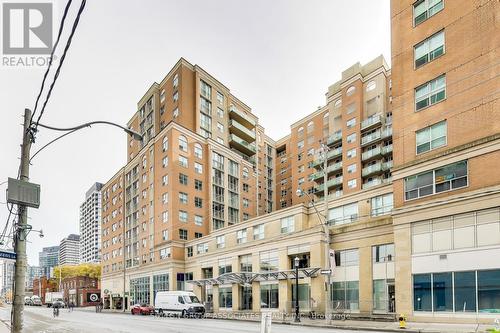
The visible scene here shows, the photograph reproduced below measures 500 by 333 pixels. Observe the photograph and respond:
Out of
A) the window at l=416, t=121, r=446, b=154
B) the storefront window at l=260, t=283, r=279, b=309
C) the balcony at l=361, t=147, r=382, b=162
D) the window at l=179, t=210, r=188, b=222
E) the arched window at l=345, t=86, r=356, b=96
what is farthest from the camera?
the arched window at l=345, t=86, r=356, b=96

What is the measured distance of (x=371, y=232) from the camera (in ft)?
115

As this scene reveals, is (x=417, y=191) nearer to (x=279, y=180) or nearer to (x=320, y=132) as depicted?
(x=320, y=132)

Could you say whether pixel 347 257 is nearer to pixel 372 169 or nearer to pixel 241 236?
pixel 241 236

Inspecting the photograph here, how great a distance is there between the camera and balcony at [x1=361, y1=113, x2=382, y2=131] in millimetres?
67312

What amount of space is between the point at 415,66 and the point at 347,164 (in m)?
42.5

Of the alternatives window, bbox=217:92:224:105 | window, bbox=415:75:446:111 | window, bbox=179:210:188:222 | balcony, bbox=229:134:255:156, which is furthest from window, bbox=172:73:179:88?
window, bbox=415:75:446:111

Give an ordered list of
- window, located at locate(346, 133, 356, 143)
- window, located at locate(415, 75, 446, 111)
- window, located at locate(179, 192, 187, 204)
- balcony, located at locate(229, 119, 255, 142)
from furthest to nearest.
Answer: balcony, located at locate(229, 119, 255, 142), window, located at locate(346, 133, 356, 143), window, located at locate(179, 192, 187, 204), window, located at locate(415, 75, 446, 111)

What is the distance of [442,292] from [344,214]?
49.8ft

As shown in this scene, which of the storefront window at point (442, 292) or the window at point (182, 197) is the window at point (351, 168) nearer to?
the window at point (182, 197)

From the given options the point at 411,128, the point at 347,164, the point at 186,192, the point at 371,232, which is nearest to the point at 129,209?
the point at 186,192

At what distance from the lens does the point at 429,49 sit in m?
30.1

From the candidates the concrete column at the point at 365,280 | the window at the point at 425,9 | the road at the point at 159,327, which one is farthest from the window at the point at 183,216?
the window at the point at 425,9

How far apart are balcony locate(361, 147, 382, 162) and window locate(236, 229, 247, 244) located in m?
26.9

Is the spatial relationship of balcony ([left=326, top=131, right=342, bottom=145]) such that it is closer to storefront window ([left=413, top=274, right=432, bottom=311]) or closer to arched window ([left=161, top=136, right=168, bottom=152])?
arched window ([left=161, top=136, right=168, bottom=152])
